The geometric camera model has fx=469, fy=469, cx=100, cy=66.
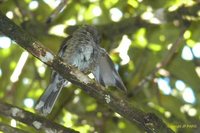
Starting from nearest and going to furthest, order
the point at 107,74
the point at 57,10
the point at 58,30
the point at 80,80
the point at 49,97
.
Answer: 1. the point at 80,80
2. the point at 107,74
3. the point at 49,97
4. the point at 57,10
5. the point at 58,30

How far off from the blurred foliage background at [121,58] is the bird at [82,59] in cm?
21

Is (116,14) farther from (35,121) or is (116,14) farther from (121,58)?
(35,121)

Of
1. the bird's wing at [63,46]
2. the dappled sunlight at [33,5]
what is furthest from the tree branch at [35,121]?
the dappled sunlight at [33,5]

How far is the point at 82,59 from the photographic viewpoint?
4.58 metres

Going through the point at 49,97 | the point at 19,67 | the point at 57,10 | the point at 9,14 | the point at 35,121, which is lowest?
the point at 35,121

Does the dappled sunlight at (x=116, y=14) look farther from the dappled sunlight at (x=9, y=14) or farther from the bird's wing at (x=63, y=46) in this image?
the dappled sunlight at (x=9, y=14)

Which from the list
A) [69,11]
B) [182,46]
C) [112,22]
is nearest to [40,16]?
[69,11]

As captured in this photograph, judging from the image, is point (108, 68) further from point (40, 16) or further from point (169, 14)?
point (40, 16)

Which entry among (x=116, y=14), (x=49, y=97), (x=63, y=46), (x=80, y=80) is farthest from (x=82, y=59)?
(x=80, y=80)

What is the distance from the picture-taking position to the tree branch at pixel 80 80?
9.21 ft

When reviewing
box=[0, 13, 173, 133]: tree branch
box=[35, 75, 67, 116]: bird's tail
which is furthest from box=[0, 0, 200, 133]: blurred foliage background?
box=[0, 13, 173, 133]: tree branch

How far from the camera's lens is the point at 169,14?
4.55 m

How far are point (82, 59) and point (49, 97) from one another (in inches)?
23.1

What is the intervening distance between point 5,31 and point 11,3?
222 cm
